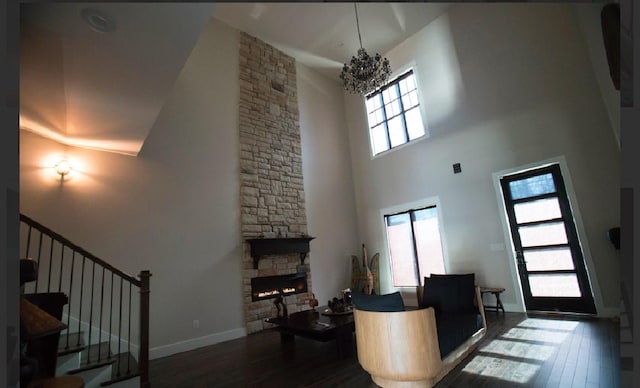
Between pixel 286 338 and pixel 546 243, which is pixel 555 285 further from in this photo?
pixel 286 338

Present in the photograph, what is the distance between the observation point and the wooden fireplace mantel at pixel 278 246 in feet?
17.6

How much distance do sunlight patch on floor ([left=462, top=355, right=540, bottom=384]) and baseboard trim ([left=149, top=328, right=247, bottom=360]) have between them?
3604 millimetres

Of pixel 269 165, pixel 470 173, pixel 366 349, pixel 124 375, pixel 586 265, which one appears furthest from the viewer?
pixel 269 165

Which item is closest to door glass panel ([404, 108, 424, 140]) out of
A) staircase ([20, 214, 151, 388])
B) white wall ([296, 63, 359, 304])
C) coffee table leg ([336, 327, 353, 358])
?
white wall ([296, 63, 359, 304])

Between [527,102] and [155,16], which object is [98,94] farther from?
[527,102]

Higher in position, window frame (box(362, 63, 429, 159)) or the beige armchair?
window frame (box(362, 63, 429, 159))

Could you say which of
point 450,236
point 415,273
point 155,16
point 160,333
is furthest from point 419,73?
point 160,333

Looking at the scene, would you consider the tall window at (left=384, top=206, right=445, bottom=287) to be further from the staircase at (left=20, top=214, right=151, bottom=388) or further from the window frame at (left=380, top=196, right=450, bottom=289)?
the staircase at (left=20, top=214, right=151, bottom=388)

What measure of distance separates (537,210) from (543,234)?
41 centimetres

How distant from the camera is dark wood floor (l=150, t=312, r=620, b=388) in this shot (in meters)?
2.48

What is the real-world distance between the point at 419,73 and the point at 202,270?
244 inches

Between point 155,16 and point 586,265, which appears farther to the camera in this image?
point 586,265

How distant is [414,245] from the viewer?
21.2 feet

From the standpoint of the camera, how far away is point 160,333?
4094 millimetres
